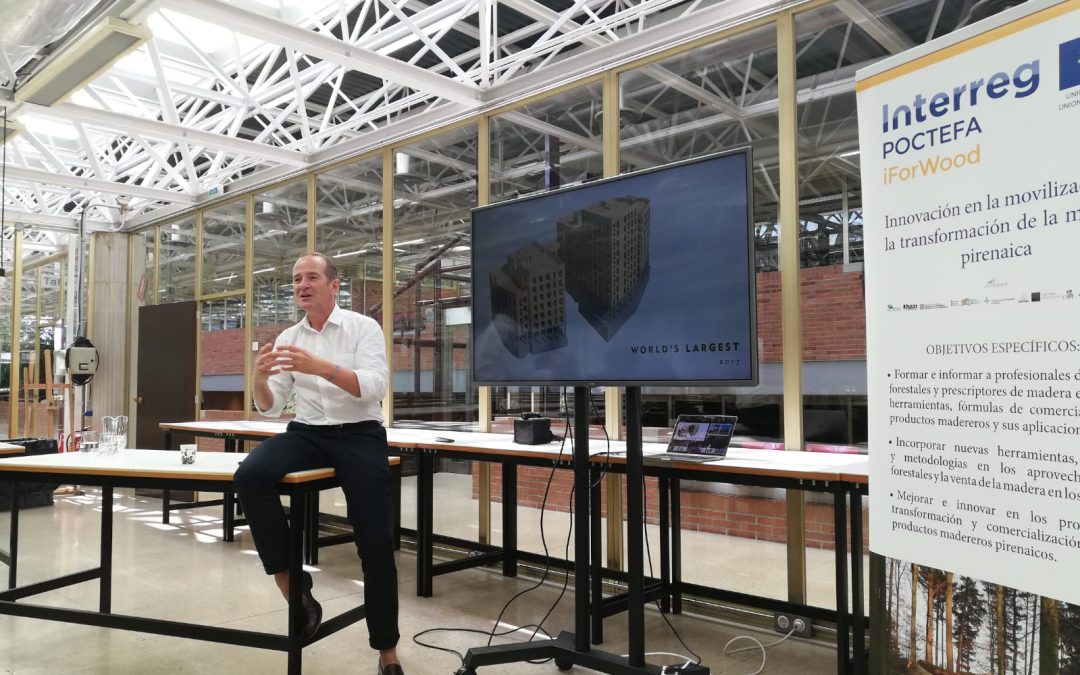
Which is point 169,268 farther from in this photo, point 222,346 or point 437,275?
point 437,275

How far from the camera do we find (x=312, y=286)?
3.00 m

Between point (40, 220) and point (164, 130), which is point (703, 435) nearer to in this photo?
point (164, 130)

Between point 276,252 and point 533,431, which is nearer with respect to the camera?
point 533,431

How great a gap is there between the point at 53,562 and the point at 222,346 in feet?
10.1

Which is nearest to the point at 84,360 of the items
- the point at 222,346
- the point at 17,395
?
the point at 222,346

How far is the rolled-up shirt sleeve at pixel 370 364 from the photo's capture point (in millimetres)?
2779

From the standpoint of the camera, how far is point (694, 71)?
404cm

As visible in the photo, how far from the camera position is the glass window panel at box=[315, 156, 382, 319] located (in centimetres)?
590

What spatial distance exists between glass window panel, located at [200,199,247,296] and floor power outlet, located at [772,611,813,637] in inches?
231

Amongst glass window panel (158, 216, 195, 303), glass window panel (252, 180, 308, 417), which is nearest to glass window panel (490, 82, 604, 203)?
glass window panel (252, 180, 308, 417)

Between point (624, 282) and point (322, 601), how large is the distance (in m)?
2.56

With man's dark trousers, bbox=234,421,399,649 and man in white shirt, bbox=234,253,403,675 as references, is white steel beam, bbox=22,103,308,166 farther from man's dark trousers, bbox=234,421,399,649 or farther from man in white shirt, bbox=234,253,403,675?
man's dark trousers, bbox=234,421,399,649

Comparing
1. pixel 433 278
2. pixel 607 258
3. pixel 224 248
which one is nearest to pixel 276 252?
pixel 224 248

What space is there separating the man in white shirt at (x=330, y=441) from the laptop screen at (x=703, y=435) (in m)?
1.34
